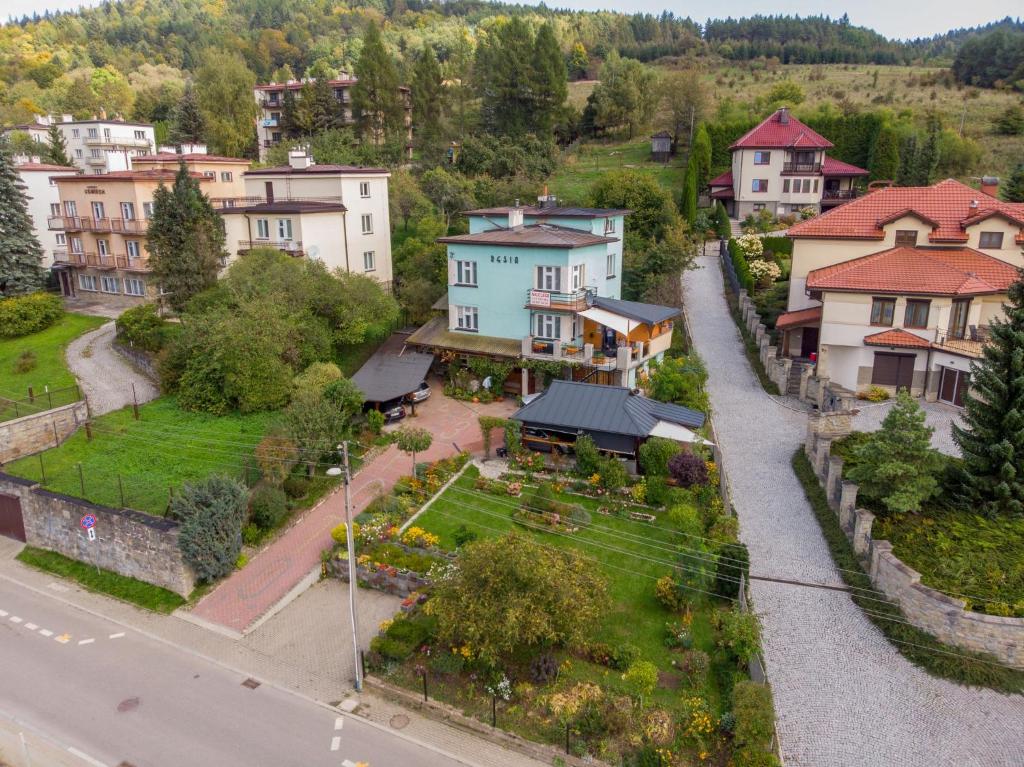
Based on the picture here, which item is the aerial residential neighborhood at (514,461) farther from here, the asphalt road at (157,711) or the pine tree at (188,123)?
the pine tree at (188,123)

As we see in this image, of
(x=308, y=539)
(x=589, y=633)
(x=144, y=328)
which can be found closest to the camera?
(x=589, y=633)

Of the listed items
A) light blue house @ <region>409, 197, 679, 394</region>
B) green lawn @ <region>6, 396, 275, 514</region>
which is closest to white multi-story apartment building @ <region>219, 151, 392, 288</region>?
light blue house @ <region>409, 197, 679, 394</region>

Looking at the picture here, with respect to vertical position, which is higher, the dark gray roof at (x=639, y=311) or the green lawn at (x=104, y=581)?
the dark gray roof at (x=639, y=311)

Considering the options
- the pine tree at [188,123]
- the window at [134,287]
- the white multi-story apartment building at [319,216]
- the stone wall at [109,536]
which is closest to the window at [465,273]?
the white multi-story apartment building at [319,216]

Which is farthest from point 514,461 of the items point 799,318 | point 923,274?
point 923,274

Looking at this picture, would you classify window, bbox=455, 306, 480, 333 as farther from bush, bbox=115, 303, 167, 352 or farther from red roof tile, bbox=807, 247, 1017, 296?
red roof tile, bbox=807, 247, 1017, 296

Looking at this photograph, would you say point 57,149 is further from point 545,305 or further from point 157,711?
point 157,711
